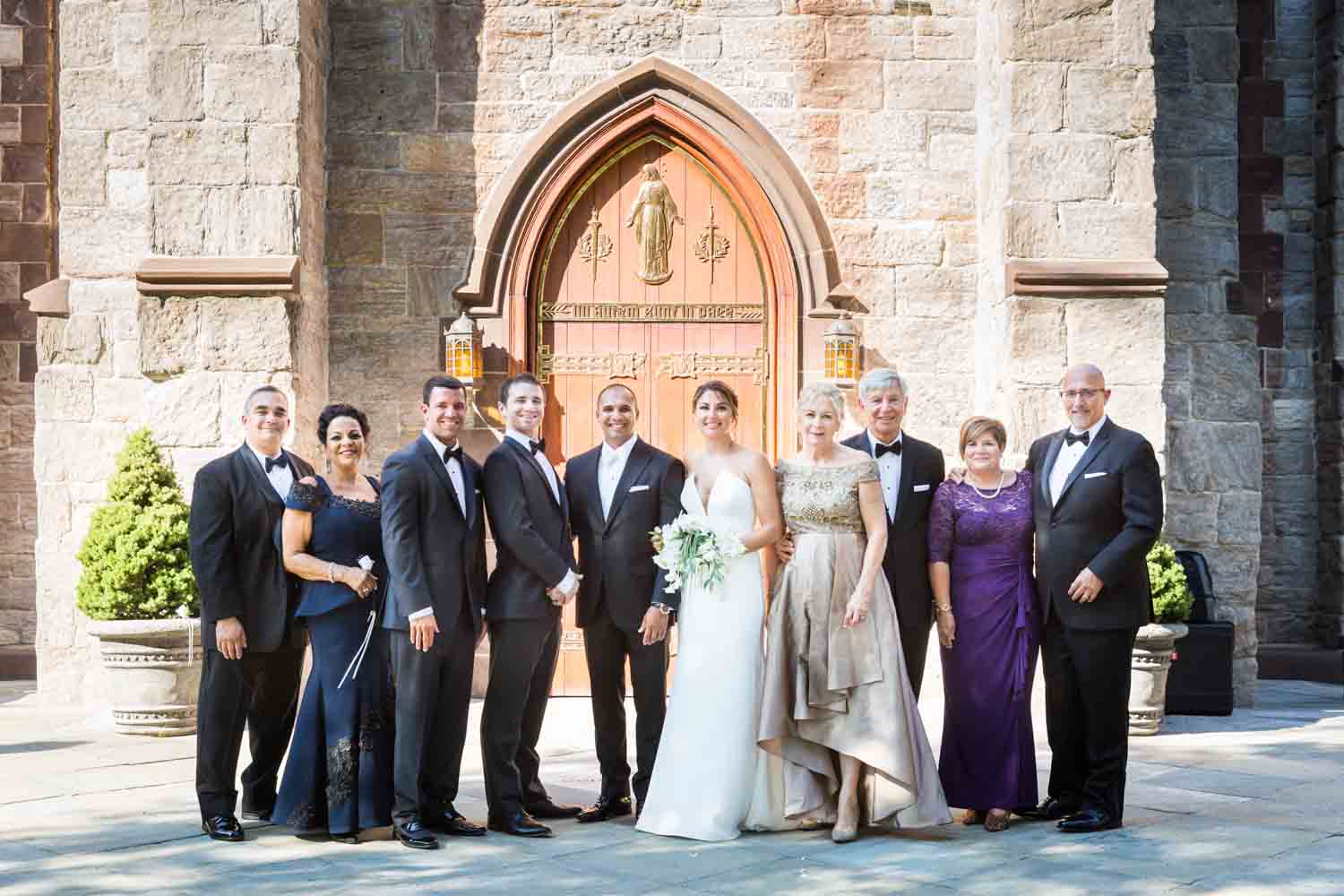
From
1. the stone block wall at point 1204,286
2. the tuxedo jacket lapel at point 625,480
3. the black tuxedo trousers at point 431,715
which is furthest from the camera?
the stone block wall at point 1204,286

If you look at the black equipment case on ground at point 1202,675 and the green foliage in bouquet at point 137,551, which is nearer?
the green foliage in bouquet at point 137,551

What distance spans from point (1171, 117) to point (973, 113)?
1399mm

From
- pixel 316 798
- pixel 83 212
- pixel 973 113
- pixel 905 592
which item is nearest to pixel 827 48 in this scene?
pixel 973 113

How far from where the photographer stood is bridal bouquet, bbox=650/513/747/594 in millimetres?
5168

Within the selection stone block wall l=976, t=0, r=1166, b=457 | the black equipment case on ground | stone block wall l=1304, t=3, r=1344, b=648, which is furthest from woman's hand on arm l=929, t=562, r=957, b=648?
stone block wall l=1304, t=3, r=1344, b=648

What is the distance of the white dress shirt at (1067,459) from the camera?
18.0 ft

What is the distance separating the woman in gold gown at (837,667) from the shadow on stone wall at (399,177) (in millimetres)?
3487

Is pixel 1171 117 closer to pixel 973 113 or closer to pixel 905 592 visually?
pixel 973 113

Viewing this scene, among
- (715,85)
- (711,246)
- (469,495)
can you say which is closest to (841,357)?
(711,246)

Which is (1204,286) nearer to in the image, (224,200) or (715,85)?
(715,85)

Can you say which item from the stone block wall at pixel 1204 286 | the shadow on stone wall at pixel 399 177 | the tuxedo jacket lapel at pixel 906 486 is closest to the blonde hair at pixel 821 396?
the tuxedo jacket lapel at pixel 906 486

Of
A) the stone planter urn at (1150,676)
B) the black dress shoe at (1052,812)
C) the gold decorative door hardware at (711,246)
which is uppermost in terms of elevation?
the gold decorative door hardware at (711,246)

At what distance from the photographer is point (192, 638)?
720 cm

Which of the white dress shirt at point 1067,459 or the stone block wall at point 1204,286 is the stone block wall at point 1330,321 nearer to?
the stone block wall at point 1204,286
